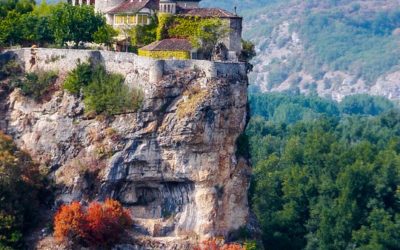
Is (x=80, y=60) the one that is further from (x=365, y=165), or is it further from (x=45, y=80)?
(x=365, y=165)

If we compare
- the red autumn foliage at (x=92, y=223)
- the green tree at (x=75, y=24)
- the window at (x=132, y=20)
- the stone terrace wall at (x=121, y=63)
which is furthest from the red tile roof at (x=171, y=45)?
the red autumn foliage at (x=92, y=223)

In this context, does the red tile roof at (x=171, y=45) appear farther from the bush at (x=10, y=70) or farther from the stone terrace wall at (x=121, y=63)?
the bush at (x=10, y=70)

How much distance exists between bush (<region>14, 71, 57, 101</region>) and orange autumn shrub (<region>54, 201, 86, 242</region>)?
5953 millimetres

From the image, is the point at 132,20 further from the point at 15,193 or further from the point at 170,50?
the point at 15,193

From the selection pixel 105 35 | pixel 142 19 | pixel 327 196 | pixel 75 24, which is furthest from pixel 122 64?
pixel 327 196

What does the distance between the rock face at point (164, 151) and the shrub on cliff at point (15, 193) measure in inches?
40.5

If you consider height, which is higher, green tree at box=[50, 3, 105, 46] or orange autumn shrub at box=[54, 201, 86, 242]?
green tree at box=[50, 3, 105, 46]

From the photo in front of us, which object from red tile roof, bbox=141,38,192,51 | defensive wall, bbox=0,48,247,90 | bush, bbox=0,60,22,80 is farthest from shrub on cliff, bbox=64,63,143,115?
bush, bbox=0,60,22,80

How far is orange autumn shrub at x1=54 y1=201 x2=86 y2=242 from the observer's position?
1845 inches

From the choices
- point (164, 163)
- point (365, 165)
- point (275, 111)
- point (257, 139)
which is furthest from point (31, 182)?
point (275, 111)

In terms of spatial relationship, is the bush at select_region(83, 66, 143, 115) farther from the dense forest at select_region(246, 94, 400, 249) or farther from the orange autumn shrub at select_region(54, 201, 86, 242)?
the dense forest at select_region(246, 94, 400, 249)

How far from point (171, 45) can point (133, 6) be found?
12.2ft

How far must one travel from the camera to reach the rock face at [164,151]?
158 feet

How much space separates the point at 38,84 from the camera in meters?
51.1
